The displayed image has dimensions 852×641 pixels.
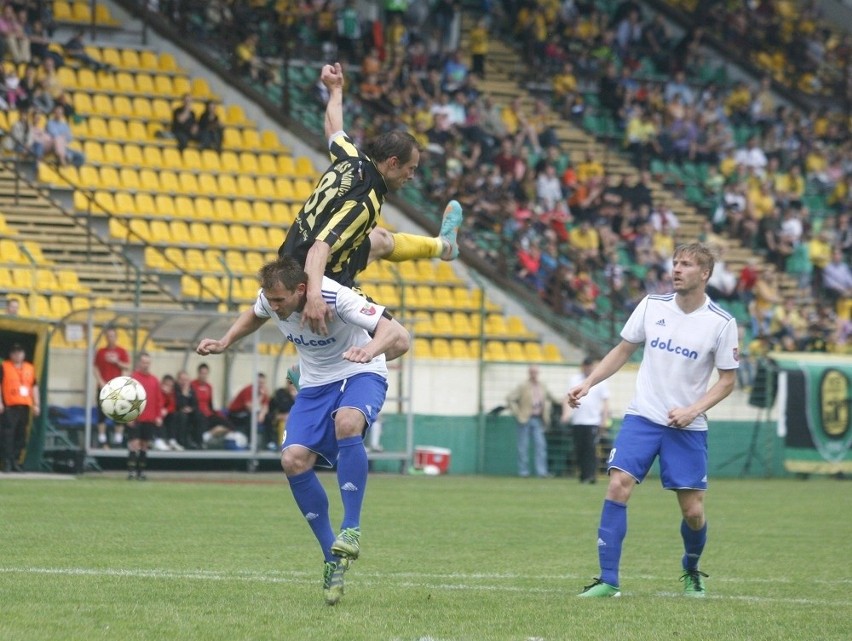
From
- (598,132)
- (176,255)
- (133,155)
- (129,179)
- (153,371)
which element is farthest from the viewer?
(598,132)

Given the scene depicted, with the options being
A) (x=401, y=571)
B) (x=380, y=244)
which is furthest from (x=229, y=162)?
(x=401, y=571)

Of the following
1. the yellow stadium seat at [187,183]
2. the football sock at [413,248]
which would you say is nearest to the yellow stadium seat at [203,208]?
the yellow stadium seat at [187,183]

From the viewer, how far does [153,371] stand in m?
23.3

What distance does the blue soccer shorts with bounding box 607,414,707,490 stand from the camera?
361 inches

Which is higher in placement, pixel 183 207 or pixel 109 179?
pixel 109 179

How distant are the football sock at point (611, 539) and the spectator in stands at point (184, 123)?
66.3 feet

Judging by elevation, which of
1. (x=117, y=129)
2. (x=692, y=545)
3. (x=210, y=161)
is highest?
(x=117, y=129)

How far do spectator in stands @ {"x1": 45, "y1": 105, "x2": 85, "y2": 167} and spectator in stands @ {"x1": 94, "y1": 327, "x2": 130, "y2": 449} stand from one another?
16.3 ft

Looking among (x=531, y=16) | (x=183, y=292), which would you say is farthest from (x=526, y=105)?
(x=183, y=292)

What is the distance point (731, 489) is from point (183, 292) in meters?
8.92

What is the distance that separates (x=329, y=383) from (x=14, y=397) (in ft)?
40.7

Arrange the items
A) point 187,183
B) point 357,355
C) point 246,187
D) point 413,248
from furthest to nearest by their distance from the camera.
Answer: point 246,187, point 187,183, point 413,248, point 357,355

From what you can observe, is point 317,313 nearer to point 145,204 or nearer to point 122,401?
point 122,401

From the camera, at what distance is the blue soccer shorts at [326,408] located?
28.7 feet
